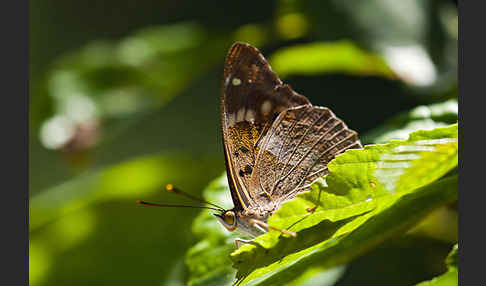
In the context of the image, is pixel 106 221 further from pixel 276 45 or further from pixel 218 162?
pixel 276 45

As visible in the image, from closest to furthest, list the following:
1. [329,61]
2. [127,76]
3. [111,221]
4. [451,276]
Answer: [451,276]
[329,61]
[111,221]
[127,76]

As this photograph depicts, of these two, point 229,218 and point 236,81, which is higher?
point 236,81

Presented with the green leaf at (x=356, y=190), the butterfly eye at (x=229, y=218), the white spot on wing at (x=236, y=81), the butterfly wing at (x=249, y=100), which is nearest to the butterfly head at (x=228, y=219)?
the butterfly eye at (x=229, y=218)

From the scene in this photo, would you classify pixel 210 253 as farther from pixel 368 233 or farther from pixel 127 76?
pixel 127 76

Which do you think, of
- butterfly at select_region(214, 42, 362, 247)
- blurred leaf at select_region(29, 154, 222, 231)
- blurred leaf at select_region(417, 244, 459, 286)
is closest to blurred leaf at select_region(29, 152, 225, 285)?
blurred leaf at select_region(29, 154, 222, 231)

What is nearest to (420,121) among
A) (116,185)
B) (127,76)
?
(116,185)

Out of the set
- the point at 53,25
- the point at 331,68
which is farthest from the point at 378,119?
the point at 53,25

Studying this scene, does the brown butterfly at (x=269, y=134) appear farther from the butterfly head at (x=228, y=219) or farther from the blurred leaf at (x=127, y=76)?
the blurred leaf at (x=127, y=76)

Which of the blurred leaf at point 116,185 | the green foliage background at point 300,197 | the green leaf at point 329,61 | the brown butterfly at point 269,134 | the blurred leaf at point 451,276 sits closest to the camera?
the blurred leaf at point 451,276
